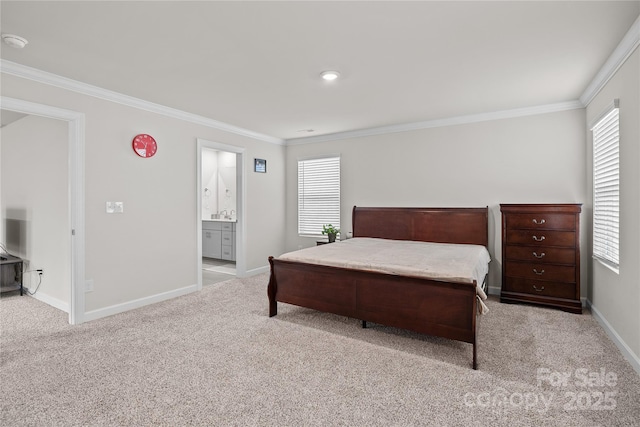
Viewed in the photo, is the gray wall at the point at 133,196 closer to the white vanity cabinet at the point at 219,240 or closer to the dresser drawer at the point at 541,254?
the white vanity cabinet at the point at 219,240

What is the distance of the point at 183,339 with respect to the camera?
2.88 metres

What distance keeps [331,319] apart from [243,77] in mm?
2586

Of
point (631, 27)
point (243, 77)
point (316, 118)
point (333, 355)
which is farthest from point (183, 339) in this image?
point (631, 27)

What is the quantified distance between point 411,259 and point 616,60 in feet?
7.73

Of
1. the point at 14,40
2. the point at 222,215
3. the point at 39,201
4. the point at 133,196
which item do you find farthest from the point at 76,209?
the point at 222,215

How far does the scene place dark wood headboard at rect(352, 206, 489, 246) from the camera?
437 cm

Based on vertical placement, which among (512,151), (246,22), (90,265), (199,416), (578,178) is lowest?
(199,416)

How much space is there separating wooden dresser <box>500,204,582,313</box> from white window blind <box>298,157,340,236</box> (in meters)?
2.69

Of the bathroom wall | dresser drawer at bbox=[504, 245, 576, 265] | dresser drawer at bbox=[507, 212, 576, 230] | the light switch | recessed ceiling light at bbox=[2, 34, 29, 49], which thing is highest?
recessed ceiling light at bbox=[2, 34, 29, 49]

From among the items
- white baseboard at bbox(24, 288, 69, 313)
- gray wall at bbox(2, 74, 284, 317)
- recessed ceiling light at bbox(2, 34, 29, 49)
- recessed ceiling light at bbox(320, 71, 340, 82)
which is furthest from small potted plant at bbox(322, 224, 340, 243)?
recessed ceiling light at bbox(2, 34, 29, 49)

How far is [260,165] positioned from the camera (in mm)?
5586

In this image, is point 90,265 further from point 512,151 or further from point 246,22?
point 512,151

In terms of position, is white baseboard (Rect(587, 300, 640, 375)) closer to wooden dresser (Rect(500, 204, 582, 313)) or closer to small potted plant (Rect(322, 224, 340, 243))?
wooden dresser (Rect(500, 204, 582, 313))

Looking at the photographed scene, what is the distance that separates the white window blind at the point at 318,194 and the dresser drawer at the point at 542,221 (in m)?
2.72
